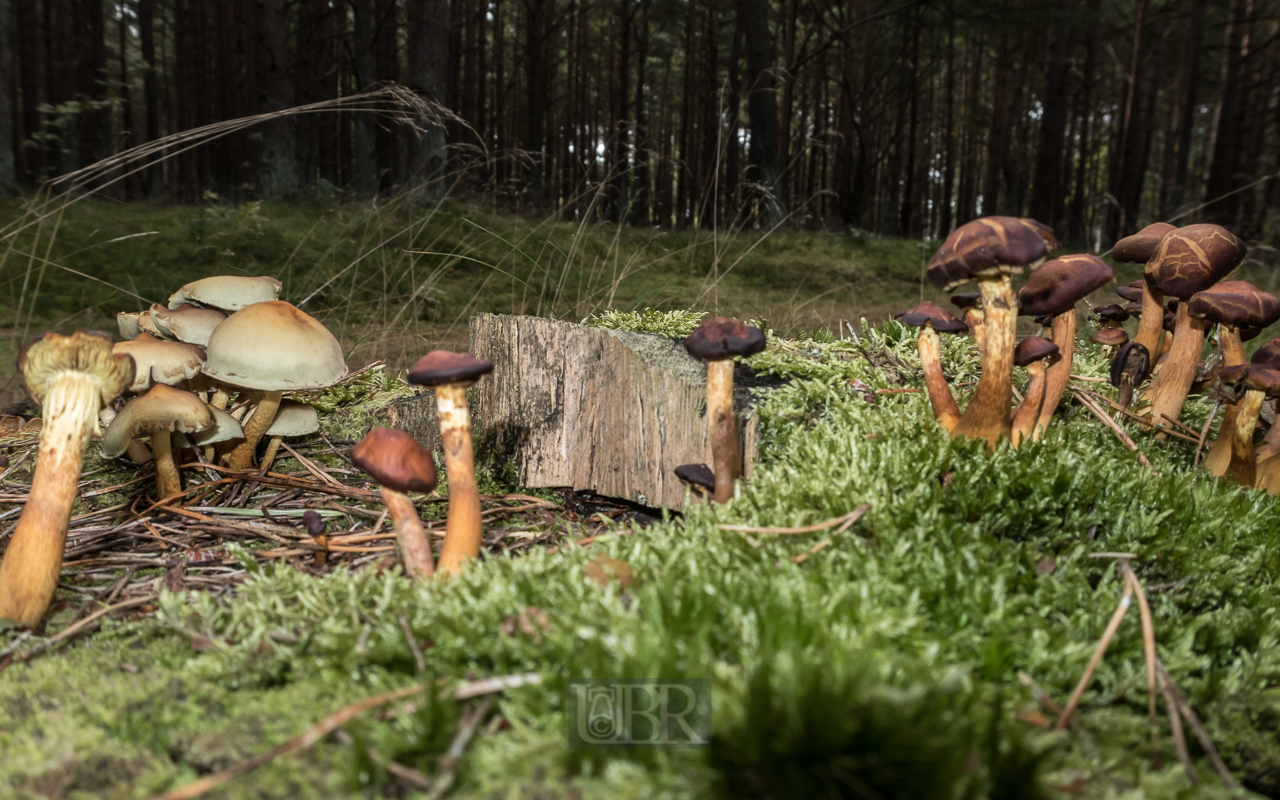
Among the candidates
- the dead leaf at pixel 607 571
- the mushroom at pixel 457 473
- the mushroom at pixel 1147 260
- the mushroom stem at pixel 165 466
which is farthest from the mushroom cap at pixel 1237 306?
the mushroom stem at pixel 165 466

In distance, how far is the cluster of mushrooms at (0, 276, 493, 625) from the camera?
1502 millimetres

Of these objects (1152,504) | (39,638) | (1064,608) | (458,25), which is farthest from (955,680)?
(458,25)

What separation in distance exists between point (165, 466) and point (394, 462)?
116 cm

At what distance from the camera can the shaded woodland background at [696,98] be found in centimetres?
1023

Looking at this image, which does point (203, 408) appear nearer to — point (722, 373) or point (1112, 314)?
point (722, 373)

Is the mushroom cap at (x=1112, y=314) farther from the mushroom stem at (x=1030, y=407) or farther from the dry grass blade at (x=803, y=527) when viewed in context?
the dry grass blade at (x=803, y=527)

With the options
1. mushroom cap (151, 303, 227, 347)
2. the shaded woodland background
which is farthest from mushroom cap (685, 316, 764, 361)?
the shaded woodland background

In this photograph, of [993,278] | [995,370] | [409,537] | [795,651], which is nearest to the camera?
[795,651]

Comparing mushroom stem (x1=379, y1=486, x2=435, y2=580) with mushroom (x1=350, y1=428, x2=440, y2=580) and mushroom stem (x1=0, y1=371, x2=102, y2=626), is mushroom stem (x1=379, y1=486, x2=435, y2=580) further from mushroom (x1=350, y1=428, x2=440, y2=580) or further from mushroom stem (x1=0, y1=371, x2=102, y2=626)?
mushroom stem (x1=0, y1=371, x2=102, y2=626)

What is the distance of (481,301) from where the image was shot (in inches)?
255

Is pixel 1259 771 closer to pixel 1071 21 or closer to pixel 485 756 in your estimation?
pixel 485 756

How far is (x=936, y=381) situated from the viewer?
80.8 inches

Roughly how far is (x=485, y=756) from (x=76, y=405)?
127 centimetres

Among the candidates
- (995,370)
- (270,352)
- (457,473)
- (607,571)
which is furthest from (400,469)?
(995,370)
